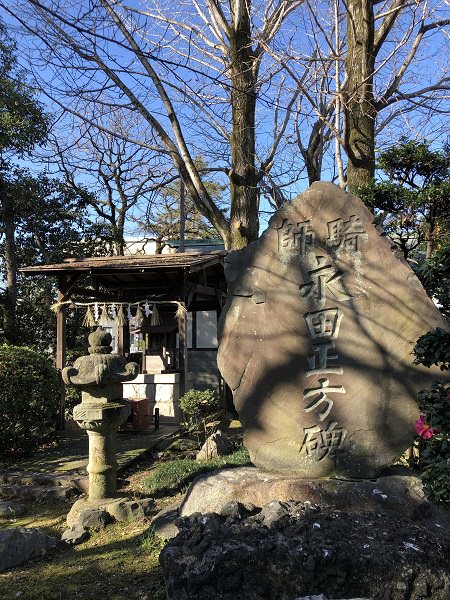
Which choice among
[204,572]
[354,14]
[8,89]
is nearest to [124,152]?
[8,89]

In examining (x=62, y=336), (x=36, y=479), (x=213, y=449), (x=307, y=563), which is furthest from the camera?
(x=62, y=336)

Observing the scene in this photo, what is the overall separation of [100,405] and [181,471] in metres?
1.88

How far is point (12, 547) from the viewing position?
171 inches

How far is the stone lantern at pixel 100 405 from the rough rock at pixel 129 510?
1.35ft

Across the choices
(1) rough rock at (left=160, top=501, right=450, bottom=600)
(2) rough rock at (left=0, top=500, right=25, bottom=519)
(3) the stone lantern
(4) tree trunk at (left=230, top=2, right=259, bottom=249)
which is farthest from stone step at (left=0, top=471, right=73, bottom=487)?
(4) tree trunk at (left=230, top=2, right=259, bottom=249)

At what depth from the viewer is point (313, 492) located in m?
3.89

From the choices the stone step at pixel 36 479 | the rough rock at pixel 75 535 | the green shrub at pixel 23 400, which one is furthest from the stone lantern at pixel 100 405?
the green shrub at pixel 23 400

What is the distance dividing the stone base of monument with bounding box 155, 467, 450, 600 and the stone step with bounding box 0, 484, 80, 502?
317 cm

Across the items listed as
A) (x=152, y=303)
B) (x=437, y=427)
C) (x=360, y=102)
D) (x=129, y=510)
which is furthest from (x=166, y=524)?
(x=360, y=102)

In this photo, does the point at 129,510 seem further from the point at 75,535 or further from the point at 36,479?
the point at 36,479

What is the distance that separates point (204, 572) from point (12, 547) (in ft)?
7.22

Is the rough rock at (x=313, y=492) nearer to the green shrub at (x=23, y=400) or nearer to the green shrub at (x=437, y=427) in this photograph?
the green shrub at (x=437, y=427)

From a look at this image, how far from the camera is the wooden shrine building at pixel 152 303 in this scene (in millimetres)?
10000

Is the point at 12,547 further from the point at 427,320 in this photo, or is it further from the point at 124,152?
the point at 124,152
